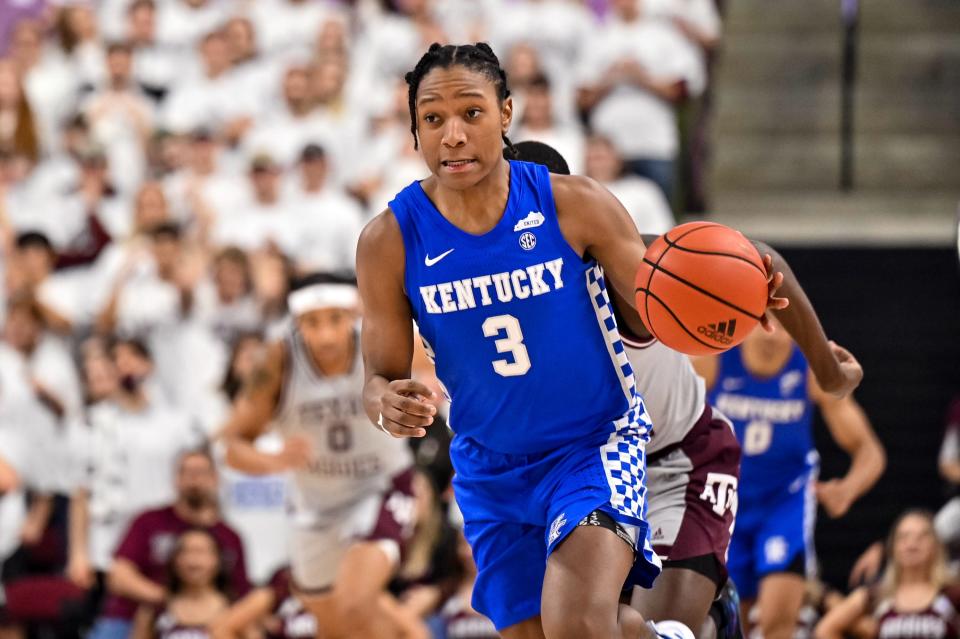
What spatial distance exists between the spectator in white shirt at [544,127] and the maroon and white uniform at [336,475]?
9.75 ft

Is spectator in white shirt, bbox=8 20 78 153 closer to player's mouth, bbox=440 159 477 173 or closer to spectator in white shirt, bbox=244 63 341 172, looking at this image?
spectator in white shirt, bbox=244 63 341 172

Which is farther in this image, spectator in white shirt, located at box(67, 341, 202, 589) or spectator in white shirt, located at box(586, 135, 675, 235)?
spectator in white shirt, located at box(586, 135, 675, 235)

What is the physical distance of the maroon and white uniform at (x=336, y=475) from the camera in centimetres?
768

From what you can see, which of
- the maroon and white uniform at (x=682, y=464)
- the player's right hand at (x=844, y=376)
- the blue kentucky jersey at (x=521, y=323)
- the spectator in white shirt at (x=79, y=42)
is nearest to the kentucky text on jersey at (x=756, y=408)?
the maroon and white uniform at (x=682, y=464)

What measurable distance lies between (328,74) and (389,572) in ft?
15.4

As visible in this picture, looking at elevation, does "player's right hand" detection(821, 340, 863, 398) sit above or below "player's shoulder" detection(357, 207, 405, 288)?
below

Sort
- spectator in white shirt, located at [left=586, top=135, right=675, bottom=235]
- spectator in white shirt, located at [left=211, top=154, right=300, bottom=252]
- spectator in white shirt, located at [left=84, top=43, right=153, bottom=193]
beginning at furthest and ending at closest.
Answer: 1. spectator in white shirt, located at [left=84, top=43, right=153, bottom=193]
2. spectator in white shirt, located at [left=211, top=154, right=300, bottom=252]
3. spectator in white shirt, located at [left=586, top=135, right=675, bottom=235]

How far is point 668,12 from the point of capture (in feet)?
37.6

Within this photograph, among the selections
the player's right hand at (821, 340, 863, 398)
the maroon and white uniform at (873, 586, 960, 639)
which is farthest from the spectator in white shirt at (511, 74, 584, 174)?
the player's right hand at (821, 340, 863, 398)

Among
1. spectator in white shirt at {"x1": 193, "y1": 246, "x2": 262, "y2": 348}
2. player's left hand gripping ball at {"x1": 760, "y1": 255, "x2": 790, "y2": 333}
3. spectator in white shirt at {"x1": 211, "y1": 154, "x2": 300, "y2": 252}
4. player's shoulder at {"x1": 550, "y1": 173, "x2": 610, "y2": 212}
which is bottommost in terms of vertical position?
spectator in white shirt at {"x1": 193, "y1": 246, "x2": 262, "y2": 348}

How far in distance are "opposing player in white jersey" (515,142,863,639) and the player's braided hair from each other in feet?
2.33

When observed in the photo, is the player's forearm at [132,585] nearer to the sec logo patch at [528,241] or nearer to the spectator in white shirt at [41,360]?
the spectator in white shirt at [41,360]

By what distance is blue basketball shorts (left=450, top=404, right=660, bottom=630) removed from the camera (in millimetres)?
4488

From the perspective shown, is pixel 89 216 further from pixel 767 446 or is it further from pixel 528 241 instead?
pixel 528 241
